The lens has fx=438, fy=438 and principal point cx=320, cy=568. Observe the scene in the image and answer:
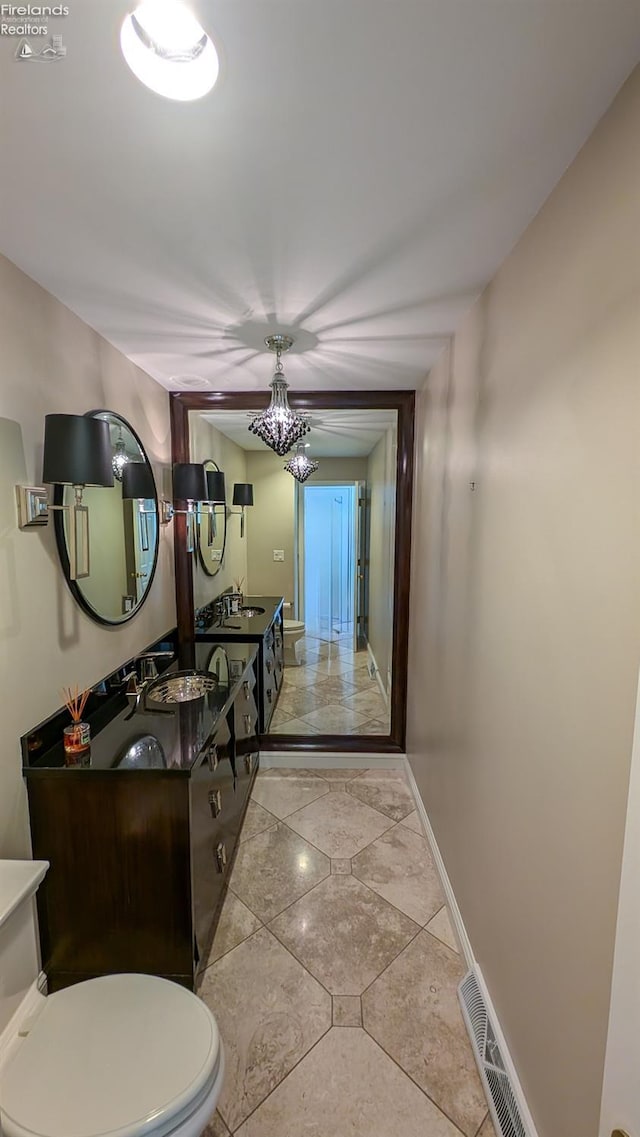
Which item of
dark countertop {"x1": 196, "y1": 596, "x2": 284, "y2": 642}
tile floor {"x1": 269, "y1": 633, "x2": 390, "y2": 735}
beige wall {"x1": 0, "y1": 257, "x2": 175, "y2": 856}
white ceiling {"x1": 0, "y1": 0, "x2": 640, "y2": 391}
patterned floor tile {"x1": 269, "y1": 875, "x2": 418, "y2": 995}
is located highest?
white ceiling {"x1": 0, "y1": 0, "x2": 640, "y2": 391}

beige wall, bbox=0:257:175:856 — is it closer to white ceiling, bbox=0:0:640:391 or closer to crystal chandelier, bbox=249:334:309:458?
white ceiling, bbox=0:0:640:391

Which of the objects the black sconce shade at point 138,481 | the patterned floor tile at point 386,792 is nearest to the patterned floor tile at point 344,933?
the patterned floor tile at point 386,792

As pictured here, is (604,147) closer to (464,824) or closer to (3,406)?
(3,406)

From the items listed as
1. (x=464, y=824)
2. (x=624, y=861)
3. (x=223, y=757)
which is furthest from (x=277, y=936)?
(x=624, y=861)

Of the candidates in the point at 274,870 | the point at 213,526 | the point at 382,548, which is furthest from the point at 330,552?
the point at 274,870

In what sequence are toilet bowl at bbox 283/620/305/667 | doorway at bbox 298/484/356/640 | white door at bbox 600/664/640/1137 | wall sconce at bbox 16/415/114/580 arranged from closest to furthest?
white door at bbox 600/664/640/1137
wall sconce at bbox 16/415/114/580
toilet bowl at bbox 283/620/305/667
doorway at bbox 298/484/356/640

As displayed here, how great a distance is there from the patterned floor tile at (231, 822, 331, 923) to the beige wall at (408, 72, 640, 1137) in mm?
736

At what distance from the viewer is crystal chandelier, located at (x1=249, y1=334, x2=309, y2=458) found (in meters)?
1.93

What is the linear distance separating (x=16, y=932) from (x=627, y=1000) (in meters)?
1.53

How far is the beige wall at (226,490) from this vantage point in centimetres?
298

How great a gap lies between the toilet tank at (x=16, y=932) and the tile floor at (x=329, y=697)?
190 centimetres

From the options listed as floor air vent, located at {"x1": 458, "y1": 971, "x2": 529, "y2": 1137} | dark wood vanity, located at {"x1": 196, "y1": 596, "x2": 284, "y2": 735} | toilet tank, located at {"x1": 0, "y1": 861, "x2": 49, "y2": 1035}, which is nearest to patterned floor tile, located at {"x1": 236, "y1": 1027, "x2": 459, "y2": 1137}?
floor air vent, located at {"x1": 458, "y1": 971, "x2": 529, "y2": 1137}

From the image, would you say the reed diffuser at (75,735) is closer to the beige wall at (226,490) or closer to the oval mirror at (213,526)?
the beige wall at (226,490)

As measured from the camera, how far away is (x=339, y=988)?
155 cm
